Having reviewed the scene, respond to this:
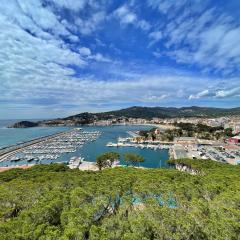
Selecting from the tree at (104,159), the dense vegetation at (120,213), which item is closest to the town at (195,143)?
the tree at (104,159)

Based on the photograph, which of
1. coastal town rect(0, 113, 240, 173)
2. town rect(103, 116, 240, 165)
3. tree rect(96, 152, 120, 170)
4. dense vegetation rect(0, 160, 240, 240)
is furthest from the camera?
town rect(103, 116, 240, 165)

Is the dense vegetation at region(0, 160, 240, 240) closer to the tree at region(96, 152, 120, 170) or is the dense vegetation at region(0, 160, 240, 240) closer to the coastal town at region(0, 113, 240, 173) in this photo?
the tree at region(96, 152, 120, 170)

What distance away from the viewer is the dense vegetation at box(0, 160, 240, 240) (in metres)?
8.80

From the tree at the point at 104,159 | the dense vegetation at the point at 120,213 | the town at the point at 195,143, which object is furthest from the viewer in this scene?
the town at the point at 195,143

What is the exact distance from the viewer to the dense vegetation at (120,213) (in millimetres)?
8797

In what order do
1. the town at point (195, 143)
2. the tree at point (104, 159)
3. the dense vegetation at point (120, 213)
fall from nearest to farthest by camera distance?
1. the dense vegetation at point (120, 213)
2. the tree at point (104, 159)
3. the town at point (195, 143)

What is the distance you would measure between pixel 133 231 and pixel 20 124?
159 m

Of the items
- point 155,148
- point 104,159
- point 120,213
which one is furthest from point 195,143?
point 120,213

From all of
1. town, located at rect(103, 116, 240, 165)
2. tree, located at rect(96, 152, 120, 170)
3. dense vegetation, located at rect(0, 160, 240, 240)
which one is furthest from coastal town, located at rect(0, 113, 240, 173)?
dense vegetation, located at rect(0, 160, 240, 240)

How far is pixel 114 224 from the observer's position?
32.5 ft

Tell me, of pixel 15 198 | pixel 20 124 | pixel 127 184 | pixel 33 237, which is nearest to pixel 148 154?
pixel 127 184

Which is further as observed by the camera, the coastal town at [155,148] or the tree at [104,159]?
the coastal town at [155,148]

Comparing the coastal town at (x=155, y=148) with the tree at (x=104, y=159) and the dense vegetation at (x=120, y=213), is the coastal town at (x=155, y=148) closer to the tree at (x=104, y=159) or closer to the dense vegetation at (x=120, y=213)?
the tree at (x=104, y=159)

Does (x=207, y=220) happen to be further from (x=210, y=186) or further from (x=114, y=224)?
(x=210, y=186)
